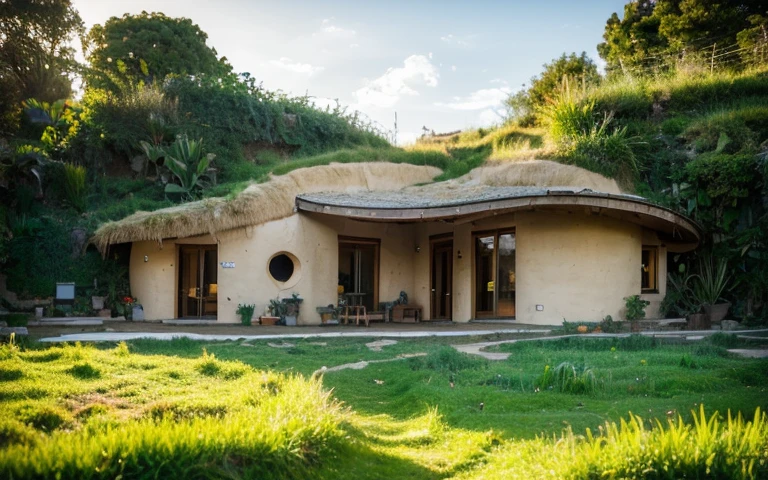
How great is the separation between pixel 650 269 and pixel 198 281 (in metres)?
11.7

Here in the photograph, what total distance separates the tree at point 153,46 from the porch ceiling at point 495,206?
17.9 meters

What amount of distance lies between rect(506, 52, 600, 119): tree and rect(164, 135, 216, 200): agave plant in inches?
494

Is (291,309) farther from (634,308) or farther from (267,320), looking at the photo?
(634,308)

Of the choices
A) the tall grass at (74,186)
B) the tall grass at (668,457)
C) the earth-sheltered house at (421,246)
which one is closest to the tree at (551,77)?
the earth-sheltered house at (421,246)

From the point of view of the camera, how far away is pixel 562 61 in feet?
106

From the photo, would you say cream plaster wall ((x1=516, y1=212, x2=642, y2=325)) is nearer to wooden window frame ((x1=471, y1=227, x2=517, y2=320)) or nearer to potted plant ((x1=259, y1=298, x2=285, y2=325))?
wooden window frame ((x1=471, y1=227, x2=517, y2=320))

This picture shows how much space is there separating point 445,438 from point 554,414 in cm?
105

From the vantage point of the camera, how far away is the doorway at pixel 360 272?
60.3 ft

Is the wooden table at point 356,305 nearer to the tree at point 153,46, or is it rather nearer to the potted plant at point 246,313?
the potted plant at point 246,313

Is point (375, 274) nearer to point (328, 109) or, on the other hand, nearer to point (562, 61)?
point (328, 109)

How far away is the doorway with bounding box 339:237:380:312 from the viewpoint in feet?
60.3

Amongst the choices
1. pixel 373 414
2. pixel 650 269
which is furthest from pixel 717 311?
pixel 373 414

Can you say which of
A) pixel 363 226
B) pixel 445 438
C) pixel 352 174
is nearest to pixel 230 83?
pixel 352 174

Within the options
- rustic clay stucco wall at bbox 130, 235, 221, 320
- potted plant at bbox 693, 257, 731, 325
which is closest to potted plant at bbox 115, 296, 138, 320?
rustic clay stucco wall at bbox 130, 235, 221, 320
